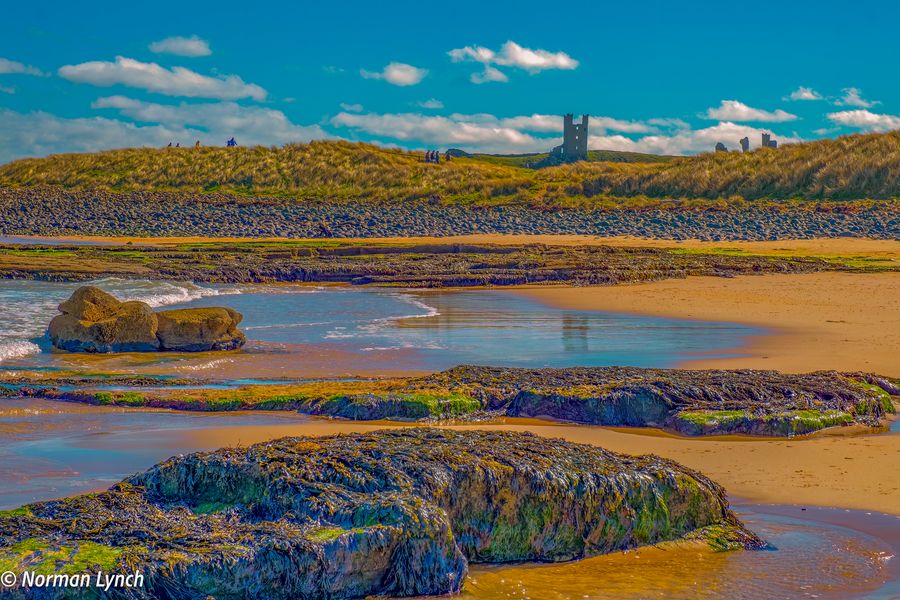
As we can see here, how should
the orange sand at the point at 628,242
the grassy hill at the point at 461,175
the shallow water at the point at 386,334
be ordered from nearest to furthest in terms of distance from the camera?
the shallow water at the point at 386,334 < the orange sand at the point at 628,242 < the grassy hill at the point at 461,175

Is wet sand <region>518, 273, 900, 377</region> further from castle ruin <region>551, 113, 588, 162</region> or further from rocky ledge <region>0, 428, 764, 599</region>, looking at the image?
castle ruin <region>551, 113, 588, 162</region>

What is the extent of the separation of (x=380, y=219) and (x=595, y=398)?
114 ft

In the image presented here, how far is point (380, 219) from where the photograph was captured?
144 ft

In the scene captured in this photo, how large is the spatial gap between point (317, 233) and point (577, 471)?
121 ft

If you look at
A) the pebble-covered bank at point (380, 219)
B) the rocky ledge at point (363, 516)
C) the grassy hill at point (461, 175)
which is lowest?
the rocky ledge at point (363, 516)

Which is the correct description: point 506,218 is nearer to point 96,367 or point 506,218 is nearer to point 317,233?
point 317,233

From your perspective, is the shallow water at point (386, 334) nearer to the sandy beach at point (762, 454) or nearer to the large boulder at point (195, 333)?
the large boulder at point (195, 333)

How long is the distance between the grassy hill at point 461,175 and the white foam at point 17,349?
33272 millimetres

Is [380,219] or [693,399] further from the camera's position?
[380,219]

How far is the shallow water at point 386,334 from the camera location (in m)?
13.2

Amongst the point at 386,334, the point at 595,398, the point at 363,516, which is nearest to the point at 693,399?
the point at 595,398

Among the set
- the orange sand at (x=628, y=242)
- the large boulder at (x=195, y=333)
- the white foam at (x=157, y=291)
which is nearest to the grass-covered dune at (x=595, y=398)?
the large boulder at (x=195, y=333)

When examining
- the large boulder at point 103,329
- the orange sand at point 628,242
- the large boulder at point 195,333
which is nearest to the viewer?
the large boulder at point 103,329

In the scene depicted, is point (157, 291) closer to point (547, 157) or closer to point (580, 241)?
point (580, 241)
